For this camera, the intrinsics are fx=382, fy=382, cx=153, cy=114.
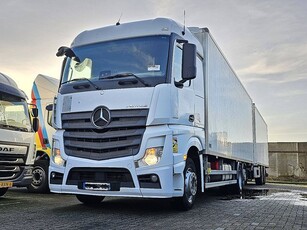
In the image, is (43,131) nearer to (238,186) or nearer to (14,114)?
(14,114)

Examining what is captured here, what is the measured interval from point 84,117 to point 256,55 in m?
10.5

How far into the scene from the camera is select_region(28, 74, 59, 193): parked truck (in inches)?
405

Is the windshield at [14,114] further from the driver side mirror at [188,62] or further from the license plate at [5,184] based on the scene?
the driver side mirror at [188,62]

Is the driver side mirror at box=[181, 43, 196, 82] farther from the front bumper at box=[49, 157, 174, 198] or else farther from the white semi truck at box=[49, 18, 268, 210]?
the front bumper at box=[49, 157, 174, 198]

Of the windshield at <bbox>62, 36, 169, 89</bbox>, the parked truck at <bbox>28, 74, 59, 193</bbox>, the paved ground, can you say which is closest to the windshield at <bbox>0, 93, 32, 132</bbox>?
the parked truck at <bbox>28, 74, 59, 193</bbox>

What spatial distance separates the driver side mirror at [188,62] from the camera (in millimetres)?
6434

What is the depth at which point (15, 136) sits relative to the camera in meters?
8.45

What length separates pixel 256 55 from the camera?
1520 centimetres

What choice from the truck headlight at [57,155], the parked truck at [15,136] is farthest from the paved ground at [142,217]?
the truck headlight at [57,155]

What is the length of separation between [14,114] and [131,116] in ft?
12.9

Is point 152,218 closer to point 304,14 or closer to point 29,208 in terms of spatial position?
point 29,208

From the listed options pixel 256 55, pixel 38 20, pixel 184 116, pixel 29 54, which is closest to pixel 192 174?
pixel 184 116

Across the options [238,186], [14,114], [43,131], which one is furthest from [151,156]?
[238,186]

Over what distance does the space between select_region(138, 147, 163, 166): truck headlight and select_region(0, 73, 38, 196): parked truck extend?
363 centimetres
